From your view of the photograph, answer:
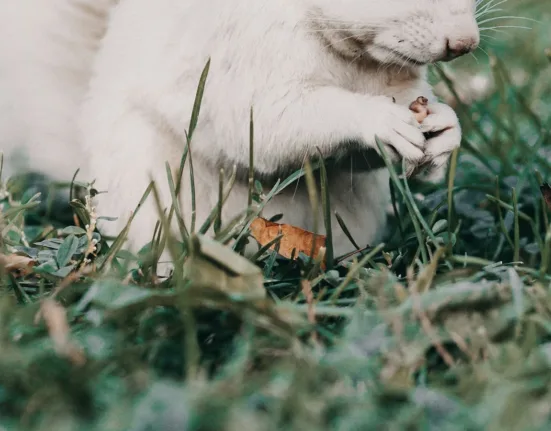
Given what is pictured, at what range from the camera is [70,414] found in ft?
2.28

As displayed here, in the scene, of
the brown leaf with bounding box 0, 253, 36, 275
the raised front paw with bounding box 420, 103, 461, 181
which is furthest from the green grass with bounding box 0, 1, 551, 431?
the raised front paw with bounding box 420, 103, 461, 181

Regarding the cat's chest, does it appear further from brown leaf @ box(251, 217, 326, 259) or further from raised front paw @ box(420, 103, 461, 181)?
brown leaf @ box(251, 217, 326, 259)

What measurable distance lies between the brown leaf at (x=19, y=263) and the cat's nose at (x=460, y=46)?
69 cm

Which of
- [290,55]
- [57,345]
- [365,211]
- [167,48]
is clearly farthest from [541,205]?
[57,345]

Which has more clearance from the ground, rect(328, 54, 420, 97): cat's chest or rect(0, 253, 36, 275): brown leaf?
rect(328, 54, 420, 97): cat's chest

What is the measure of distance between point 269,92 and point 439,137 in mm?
278

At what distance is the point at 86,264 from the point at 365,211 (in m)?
0.60

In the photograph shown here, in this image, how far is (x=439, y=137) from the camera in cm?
128

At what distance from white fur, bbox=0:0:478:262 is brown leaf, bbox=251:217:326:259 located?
0.10 metres

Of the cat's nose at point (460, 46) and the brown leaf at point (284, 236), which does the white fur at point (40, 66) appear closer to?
the brown leaf at point (284, 236)

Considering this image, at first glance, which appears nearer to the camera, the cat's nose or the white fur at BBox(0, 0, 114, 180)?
the cat's nose

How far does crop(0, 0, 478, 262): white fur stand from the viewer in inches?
48.9

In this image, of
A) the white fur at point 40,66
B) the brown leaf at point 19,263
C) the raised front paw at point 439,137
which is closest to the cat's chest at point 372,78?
the raised front paw at point 439,137

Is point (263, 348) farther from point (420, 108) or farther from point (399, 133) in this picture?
point (420, 108)
